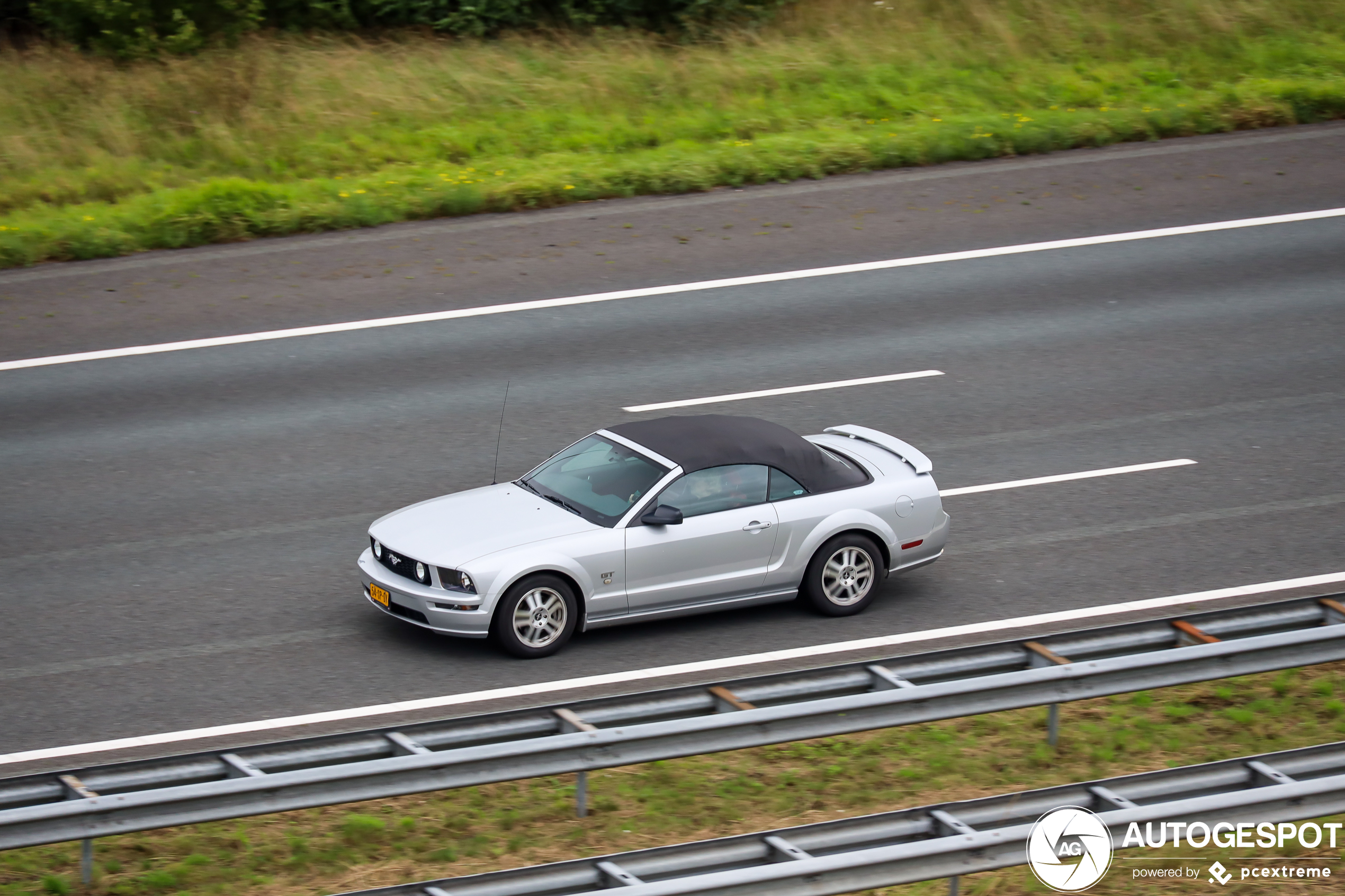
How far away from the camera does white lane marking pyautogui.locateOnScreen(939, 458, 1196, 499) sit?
41.5 feet

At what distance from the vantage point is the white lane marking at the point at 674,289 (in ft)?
51.0

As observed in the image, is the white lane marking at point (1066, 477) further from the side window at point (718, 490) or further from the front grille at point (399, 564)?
the front grille at point (399, 564)

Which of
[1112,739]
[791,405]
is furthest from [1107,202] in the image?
[1112,739]

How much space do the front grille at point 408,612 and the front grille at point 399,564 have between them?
0.61 ft

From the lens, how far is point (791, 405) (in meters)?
14.1

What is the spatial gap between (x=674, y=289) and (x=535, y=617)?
24.8 ft

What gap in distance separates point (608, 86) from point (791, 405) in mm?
10107

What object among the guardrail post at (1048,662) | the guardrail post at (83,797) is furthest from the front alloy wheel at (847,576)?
the guardrail post at (83,797)

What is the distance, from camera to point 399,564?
33.3ft

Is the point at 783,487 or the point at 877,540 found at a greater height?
the point at 783,487

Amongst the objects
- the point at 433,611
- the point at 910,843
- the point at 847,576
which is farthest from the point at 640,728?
the point at 847,576

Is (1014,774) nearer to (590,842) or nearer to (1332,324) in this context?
(590,842)

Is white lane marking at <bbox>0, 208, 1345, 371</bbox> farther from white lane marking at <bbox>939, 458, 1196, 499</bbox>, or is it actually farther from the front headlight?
the front headlight

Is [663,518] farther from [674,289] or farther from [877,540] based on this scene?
[674,289]
